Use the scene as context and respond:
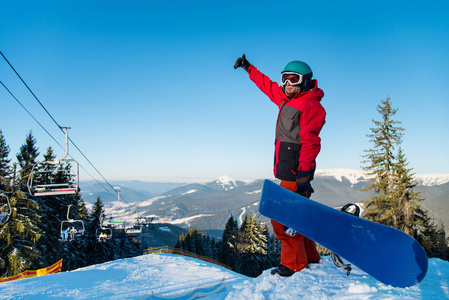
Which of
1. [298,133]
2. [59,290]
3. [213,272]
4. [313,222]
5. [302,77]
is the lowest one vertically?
→ [213,272]

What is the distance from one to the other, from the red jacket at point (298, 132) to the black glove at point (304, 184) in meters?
0.07

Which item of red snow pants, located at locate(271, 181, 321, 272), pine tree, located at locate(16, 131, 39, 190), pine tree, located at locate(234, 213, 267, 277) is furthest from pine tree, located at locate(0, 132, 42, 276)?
pine tree, located at locate(234, 213, 267, 277)

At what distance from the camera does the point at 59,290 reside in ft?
22.6

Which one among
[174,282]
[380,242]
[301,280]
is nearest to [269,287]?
[301,280]

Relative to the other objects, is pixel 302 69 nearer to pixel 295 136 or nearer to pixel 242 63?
pixel 295 136

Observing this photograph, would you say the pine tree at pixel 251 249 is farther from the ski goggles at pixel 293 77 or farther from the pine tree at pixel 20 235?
the ski goggles at pixel 293 77

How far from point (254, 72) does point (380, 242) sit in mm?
3108

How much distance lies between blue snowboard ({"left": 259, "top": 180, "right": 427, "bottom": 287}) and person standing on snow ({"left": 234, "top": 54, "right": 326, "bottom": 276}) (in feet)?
1.65

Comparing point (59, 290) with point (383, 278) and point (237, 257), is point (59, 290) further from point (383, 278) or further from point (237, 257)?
point (237, 257)

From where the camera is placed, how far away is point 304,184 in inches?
132

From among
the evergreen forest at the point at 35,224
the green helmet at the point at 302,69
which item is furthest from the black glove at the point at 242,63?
the evergreen forest at the point at 35,224

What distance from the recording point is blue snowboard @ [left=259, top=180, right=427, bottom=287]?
2.76 metres

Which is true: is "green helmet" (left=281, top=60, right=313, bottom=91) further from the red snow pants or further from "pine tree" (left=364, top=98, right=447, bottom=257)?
"pine tree" (left=364, top=98, right=447, bottom=257)

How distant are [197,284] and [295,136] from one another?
6561 millimetres
